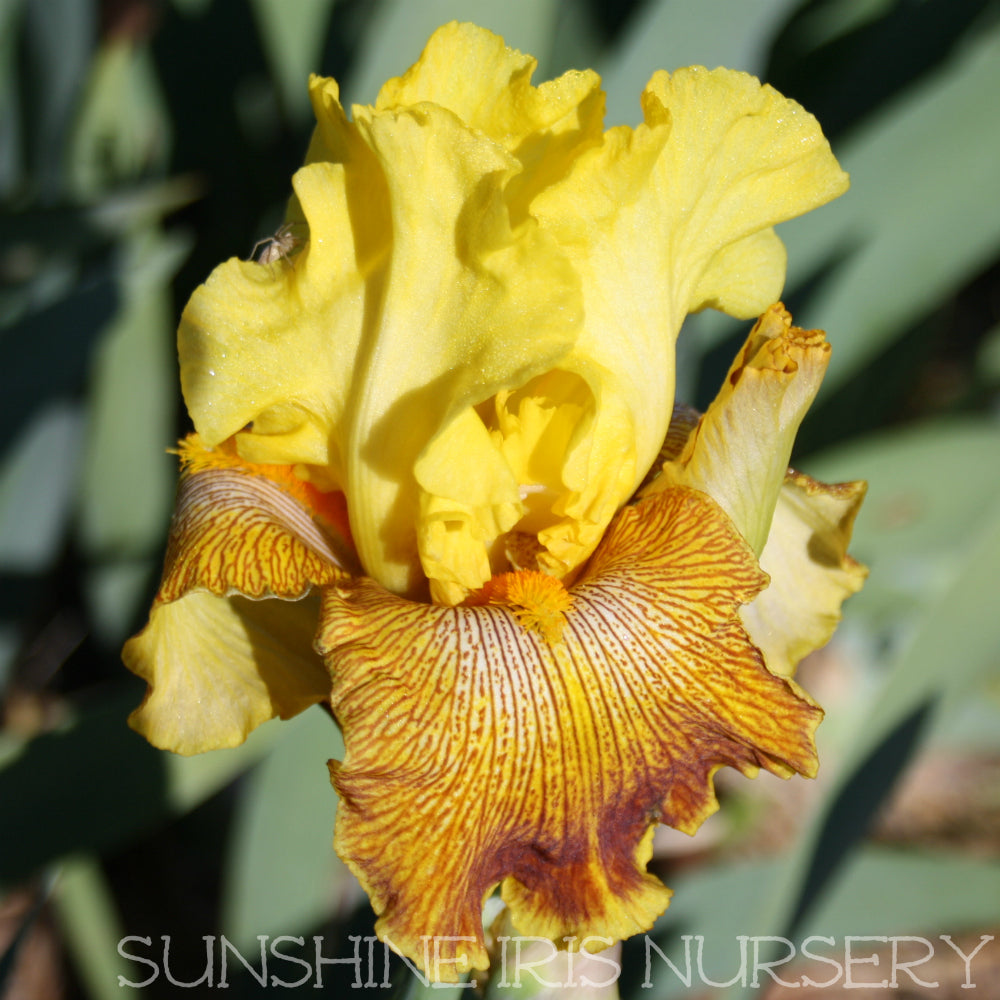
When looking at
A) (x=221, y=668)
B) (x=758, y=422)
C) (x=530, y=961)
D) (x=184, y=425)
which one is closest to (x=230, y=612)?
(x=221, y=668)

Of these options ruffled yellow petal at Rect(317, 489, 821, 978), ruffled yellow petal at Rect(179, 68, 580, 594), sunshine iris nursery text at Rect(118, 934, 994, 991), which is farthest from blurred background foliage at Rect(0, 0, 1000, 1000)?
ruffled yellow petal at Rect(179, 68, 580, 594)

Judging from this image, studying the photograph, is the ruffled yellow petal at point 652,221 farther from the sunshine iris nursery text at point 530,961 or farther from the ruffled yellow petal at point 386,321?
the sunshine iris nursery text at point 530,961

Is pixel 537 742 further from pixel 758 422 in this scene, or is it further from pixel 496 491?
pixel 758 422

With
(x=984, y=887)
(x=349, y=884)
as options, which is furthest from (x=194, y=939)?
(x=984, y=887)

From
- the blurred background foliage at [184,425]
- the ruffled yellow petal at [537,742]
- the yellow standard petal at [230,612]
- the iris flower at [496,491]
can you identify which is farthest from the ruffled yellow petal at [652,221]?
the blurred background foliage at [184,425]

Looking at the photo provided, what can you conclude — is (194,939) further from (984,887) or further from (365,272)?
(365,272)

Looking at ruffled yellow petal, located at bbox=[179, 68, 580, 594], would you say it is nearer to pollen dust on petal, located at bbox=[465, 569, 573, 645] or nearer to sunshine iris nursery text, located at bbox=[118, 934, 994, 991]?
pollen dust on petal, located at bbox=[465, 569, 573, 645]
